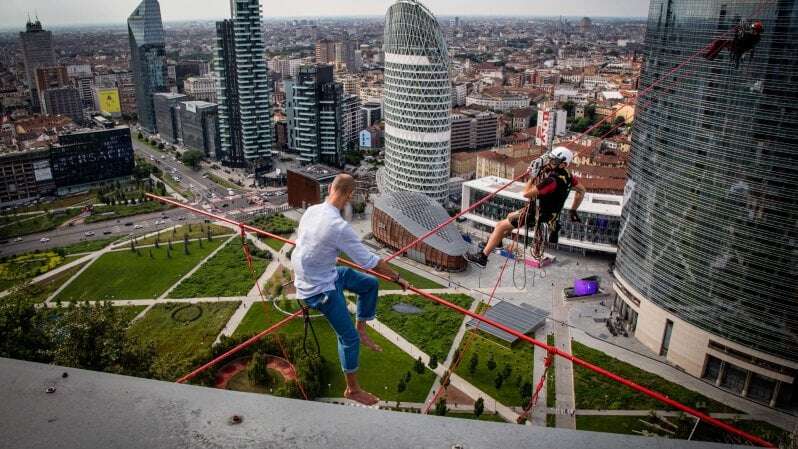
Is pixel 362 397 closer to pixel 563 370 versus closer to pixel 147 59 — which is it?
pixel 563 370

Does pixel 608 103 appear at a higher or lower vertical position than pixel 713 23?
lower

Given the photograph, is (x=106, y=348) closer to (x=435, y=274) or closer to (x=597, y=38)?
(x=435, y=274)

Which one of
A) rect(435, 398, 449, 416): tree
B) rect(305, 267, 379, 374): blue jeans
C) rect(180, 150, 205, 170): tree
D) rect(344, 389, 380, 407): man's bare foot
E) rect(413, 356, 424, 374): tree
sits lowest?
rect(413, 356, 424, 374): tree

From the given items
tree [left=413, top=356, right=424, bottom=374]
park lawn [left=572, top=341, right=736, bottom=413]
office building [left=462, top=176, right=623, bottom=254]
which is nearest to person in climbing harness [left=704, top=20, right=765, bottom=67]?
park lawn [left=572, top=341, right=736, bottom=413]

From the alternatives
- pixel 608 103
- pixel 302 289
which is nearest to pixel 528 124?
pixel 608 103

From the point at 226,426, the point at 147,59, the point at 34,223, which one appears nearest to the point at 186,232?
the point at 34,223

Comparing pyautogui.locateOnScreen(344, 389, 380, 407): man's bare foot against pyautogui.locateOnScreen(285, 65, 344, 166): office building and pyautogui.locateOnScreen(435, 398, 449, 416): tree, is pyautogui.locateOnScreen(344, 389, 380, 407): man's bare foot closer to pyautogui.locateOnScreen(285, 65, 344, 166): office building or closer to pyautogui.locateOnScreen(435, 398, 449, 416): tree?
pyautogui.locateOnScreen(435, 398, 449, 416): tree

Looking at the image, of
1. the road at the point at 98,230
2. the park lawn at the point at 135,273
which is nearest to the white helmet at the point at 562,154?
the park lawn at the point at 135,273
